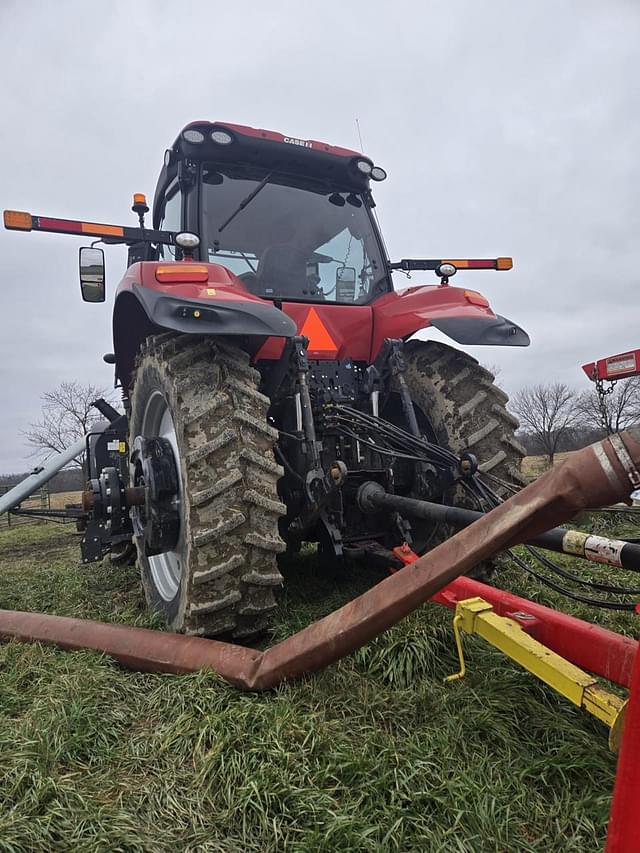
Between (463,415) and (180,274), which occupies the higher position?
(180,274)

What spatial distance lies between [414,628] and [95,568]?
3609 millimetres

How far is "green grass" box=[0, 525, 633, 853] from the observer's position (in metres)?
1.50

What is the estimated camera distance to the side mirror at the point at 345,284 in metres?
4.00

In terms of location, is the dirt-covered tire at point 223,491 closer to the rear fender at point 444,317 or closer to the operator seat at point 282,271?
the operator seat at point 282,271

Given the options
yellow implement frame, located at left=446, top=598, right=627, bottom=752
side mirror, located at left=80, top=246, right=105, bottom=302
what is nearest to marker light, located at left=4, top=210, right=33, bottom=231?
side mirror, located at left=80, top=246, right=105, bottom=302

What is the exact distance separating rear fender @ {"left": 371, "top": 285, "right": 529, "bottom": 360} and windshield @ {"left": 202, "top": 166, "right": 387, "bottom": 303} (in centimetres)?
40

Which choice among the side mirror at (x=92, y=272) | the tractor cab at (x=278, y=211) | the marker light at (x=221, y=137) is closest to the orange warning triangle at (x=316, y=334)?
the tractor cab at (x=278, y=211)

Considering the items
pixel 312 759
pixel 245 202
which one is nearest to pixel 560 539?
pixel 312 759

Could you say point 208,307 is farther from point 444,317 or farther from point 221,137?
point 221,137

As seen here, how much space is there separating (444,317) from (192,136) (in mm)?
1892

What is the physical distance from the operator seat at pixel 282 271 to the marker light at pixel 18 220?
51.6 inches

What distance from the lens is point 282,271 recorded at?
3.73 metres

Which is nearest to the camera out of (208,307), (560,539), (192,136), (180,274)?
(560,539)

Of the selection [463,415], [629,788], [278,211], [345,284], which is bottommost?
[629,788]
